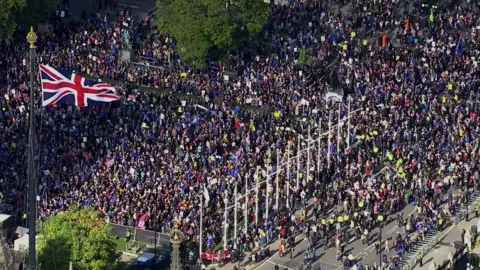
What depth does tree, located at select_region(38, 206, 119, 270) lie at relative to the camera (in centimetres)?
13500

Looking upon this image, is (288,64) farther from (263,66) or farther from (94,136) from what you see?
(94,136)

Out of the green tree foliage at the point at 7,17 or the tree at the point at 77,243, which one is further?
the green tree foliage at the point at 7,17

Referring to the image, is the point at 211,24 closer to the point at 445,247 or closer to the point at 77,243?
the point at 445,247

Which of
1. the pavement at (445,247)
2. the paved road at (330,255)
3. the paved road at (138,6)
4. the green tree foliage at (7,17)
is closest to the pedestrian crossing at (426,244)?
the pavement at (445,247)

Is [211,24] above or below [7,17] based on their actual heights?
above

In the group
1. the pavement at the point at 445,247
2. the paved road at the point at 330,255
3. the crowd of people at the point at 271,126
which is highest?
the crowd of people at the point at 271,126

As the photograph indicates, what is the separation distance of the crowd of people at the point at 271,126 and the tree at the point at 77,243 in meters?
8.67

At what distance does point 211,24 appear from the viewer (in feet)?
550

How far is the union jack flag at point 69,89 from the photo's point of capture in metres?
137

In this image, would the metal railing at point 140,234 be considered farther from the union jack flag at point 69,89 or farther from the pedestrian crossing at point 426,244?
the pedestrian crossing at point 426,244

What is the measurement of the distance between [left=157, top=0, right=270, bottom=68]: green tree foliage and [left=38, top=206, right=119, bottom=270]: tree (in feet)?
104

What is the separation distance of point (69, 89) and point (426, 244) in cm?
2610

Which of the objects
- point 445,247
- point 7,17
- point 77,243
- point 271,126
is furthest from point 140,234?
point 7,17

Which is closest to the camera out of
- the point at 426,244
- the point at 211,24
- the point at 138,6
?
the point at 426,244
